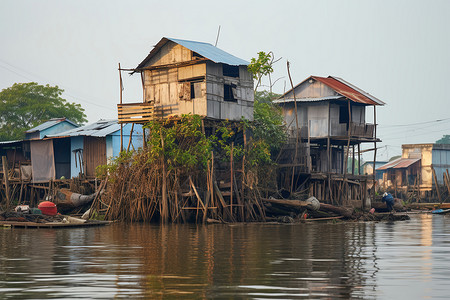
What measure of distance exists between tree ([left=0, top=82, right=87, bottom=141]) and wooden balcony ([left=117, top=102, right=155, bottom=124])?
28211 mm

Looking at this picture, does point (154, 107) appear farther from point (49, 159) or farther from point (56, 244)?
point (56, 244)

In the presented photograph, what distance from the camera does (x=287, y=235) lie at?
69.6 ft

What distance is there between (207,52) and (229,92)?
2393mm

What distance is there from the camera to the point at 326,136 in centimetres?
3800

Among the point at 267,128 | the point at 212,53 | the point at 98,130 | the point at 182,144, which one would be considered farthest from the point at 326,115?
the point at 98,130

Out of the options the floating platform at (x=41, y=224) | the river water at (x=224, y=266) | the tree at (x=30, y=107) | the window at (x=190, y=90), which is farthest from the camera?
the tree at (x=30, y=107)

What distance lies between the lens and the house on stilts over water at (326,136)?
35781mm

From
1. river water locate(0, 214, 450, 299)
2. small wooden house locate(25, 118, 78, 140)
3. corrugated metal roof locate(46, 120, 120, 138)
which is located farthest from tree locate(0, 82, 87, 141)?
river water locate(0, 214, 450, 299)

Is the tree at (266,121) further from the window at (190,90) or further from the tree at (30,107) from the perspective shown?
the tree at (30,107)

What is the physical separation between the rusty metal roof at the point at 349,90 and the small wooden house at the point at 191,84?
713 cm

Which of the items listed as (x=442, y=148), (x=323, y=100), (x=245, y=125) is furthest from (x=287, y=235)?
(x=442, y=148)

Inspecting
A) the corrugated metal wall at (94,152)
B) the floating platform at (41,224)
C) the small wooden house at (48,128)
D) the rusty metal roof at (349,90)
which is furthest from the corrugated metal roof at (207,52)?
the small wooden house at (48,128)

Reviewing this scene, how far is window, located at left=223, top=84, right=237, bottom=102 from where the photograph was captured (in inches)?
1292

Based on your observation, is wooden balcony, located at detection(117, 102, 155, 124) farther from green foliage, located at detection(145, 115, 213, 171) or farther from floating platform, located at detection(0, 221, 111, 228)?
floating platform, located at detection(0, 221, 111, 228)
